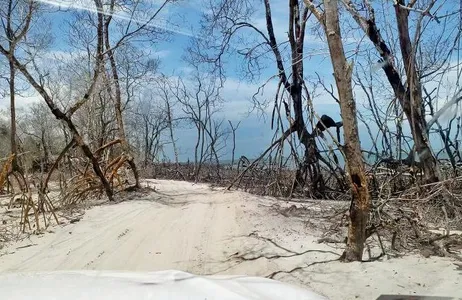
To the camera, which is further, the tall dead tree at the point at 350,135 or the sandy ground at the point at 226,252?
the tall dead tree at the point at 350,135

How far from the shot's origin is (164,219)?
27.0 feet

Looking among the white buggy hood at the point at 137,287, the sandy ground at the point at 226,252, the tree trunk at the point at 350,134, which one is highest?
the tree trunk at the point at 350,134

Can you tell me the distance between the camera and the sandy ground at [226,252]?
4.29 metres

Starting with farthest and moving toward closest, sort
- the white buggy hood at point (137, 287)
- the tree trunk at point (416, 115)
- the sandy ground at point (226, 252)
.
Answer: the tree trunk at point (416, 115) → the sandy ground at point (226, 252) → the white buggy hood at point (137, 287)

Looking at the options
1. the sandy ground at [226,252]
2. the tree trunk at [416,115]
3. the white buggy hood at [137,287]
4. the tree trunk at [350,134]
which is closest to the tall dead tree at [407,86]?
the tree trunk at [416,115]

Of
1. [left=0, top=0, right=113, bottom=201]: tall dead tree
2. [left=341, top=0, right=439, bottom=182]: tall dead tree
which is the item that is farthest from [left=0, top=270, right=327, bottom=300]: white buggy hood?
[left=0, top=0, right=113, bottom=201]: tall dead tree

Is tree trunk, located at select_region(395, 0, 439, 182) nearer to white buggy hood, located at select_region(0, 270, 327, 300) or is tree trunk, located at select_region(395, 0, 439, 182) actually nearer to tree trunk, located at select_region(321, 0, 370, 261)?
tree trunk, located at select_region(321, 0, 370, 261)

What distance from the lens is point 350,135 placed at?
4.72 m

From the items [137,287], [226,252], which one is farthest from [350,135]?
[137,287]

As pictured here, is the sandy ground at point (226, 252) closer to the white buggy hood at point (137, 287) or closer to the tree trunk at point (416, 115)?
the white buggy hood at point (137, 287)

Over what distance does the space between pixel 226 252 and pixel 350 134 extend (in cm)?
227

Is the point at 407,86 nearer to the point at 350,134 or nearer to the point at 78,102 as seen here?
the point at 350,134

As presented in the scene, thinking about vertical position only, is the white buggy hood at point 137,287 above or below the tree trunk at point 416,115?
below

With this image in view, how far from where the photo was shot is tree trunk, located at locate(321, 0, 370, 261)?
4.69 metres
